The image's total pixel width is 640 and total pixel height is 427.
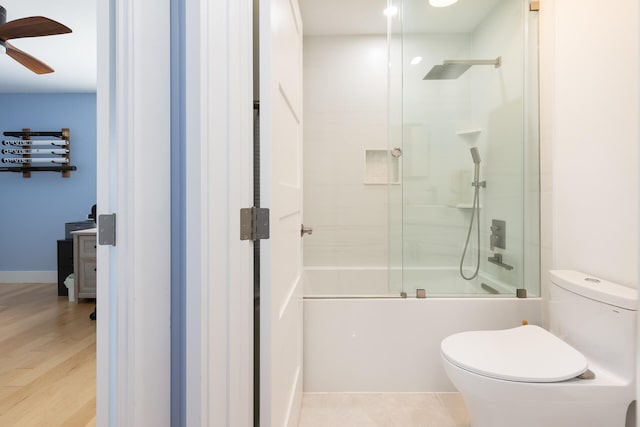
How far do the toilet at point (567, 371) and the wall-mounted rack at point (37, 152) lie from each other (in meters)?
4.75

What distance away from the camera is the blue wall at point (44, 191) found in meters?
4.61

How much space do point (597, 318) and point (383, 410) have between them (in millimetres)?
1028

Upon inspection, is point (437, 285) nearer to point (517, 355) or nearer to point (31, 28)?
point (517, 355)

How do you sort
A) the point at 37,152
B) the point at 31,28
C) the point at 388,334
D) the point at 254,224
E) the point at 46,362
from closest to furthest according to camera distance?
the point at 254,224 < the point at 388,334 < the point at 31,28 < the point at 46,362 < the point at 37,152

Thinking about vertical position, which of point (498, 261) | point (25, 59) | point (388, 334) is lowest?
point (388, 334)

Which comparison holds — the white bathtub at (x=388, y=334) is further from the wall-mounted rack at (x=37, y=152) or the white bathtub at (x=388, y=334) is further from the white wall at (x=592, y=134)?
the wall-mounted rack at (x=37, y=152)

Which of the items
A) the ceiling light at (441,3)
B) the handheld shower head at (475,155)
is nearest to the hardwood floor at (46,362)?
the handheld shower head at (475,155)

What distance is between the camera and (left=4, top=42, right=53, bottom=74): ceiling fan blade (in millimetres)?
2628

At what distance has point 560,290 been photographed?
5.55 ft

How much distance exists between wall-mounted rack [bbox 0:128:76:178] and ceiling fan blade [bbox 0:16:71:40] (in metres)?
2.39

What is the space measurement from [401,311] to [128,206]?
157 cm

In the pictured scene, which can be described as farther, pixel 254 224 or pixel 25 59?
pixel 25 59

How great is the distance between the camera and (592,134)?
1.66 metres

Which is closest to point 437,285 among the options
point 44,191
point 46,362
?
point 46,362
